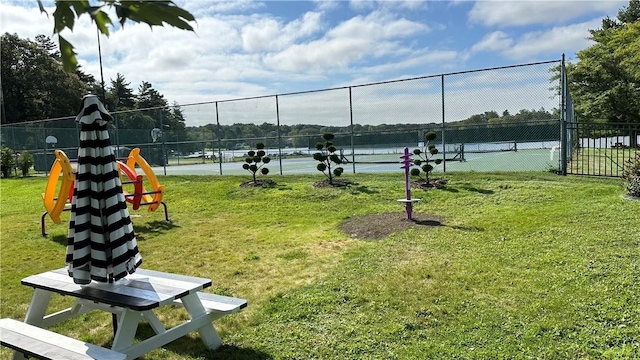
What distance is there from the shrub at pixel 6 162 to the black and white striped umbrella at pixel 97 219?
1970 centimetres

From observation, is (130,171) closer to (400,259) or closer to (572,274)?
(400,259)

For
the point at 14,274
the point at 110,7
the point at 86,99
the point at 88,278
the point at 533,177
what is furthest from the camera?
the point at 533,177

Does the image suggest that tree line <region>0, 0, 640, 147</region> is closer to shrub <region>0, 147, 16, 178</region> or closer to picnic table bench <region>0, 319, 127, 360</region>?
picnic table bench <region>0, 319, 127, 360</region>

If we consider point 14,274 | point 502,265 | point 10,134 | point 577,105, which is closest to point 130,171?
point 14,274

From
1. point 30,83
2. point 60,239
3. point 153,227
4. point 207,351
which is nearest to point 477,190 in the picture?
point 153,227

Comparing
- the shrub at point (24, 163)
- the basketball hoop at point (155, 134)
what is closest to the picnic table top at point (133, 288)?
the basketball hoop at point (155, 134)

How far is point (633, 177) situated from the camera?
22.9ft

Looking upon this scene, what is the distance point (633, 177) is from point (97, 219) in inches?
302

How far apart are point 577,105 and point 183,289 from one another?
3621cm

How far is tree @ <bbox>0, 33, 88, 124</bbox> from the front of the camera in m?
38.9

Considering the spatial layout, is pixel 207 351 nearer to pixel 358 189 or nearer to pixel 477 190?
pixel 477 190

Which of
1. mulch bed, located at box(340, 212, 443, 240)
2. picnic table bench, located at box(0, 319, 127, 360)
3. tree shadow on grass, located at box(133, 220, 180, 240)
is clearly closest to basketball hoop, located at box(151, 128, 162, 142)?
tree shadow on grass, located at box(133, 220, 180, 240)

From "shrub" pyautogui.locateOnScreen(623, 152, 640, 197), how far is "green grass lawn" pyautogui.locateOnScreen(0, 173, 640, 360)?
1.11 feet

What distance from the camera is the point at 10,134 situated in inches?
869
